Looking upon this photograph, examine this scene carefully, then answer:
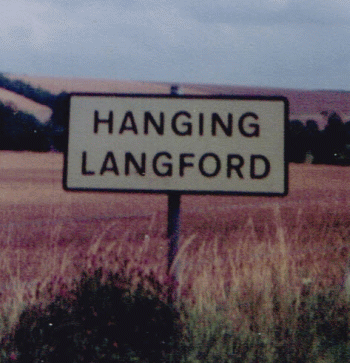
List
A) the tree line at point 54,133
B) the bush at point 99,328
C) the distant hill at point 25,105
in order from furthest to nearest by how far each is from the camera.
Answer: the distant hill at point 25,105 → the tree line at point 54,133 → the bush at point 99,328

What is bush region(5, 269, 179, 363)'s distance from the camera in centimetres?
453

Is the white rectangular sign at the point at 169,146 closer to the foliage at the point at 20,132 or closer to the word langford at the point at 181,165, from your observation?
the word langford at the point at 181,165

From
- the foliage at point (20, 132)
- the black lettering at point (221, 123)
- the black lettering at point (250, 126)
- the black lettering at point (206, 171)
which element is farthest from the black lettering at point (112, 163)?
the foliage at point (20, 132)

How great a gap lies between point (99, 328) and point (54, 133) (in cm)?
3915

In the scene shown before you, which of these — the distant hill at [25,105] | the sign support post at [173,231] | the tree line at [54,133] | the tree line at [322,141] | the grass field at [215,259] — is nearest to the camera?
the grass field at [215,259]

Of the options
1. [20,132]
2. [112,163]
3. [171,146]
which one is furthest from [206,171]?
[20,132]

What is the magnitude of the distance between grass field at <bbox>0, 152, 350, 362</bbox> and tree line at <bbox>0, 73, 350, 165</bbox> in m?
11.8

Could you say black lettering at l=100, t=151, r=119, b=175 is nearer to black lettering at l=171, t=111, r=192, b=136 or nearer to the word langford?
the word langford

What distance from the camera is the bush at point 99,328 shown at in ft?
14.9

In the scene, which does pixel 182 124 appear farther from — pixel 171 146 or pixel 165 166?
pixel 165 166

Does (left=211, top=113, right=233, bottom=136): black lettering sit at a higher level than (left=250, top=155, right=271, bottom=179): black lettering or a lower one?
higher

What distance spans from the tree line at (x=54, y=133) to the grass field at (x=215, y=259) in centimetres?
1183

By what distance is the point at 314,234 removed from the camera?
12.9 meters

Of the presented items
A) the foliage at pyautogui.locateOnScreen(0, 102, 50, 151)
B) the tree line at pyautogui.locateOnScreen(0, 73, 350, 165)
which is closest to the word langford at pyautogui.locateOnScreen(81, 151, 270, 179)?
the tree line at pyautogui.locateOnScreen(0, 73, 350, 165)
